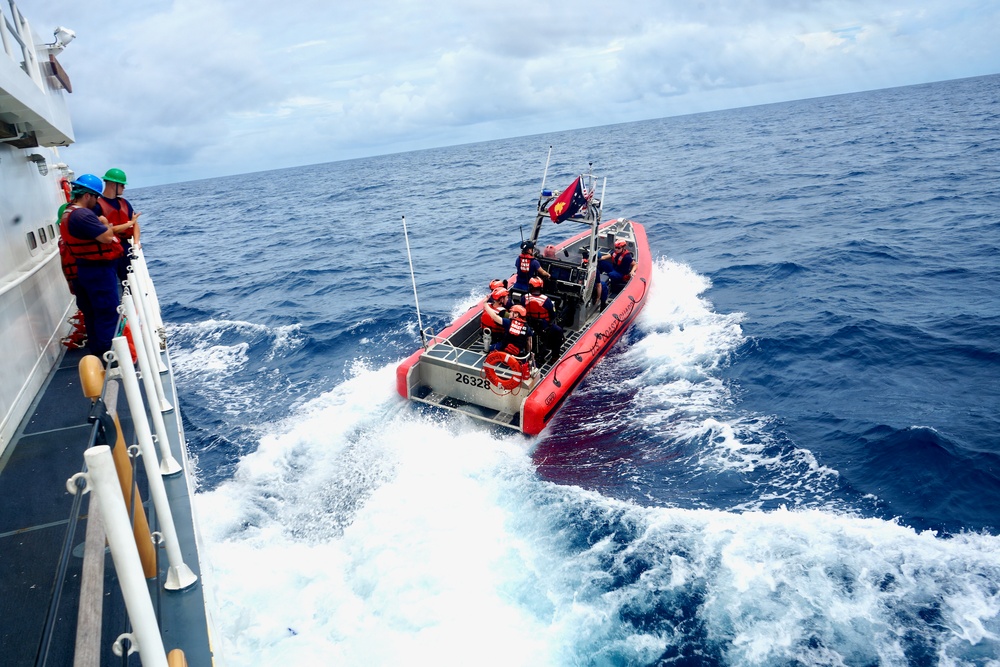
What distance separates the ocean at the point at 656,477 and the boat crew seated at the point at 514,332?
1177 millimetres

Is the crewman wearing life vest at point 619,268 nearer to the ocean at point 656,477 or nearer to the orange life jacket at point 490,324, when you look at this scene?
the ocean at point 656,477

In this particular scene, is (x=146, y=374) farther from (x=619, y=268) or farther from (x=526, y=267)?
(x=619, y=268)

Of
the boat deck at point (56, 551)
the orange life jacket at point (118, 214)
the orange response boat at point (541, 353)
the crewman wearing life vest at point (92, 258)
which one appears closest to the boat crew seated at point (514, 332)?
the orange response boat at point (541, 353)

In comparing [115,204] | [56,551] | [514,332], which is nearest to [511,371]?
[514,332]

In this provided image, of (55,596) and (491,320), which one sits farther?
(491,320)

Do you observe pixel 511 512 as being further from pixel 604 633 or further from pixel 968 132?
pixel 968 132

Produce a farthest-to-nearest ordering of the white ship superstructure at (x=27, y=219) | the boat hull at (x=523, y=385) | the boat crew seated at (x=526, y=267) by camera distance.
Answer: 1. the boat crew seated at (x=526, y=267)
2. the boat hull at (x=523, y=385)
3. the white ship superstructure at (x=27, y=219)

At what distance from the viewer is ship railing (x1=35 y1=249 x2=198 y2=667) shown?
159 cm

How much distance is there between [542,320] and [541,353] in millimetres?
843

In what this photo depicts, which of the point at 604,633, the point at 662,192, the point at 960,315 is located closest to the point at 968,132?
the point at 662,192

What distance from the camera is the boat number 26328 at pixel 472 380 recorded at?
8727mm

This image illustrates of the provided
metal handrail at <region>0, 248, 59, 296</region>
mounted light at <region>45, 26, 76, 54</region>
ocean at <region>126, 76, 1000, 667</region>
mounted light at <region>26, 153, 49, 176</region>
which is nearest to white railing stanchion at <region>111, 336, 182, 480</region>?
ocean at <region>126, 76, 1000, 667</region>

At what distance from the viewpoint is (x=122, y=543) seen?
63.5 inches

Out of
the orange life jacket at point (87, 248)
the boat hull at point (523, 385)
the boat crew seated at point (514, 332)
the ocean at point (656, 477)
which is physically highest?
the orange life jacket at point (87, 248)
